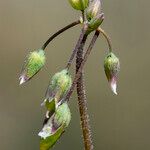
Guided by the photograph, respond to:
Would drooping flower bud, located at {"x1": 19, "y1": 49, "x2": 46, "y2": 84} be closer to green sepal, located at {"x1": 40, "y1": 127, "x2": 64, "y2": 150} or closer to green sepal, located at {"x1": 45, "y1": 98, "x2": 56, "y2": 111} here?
green sepal, located at {"x1": 45, "y1": 98, "x2": 56, "y2": 111}

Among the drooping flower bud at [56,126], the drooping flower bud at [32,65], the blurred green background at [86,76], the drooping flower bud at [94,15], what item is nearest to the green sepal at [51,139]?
the drooping flower bud at [56,126]

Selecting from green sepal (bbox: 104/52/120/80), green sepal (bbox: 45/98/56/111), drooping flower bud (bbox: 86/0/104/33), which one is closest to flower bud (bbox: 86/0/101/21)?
drooping flower bud (bbox: 86/0/104/33)

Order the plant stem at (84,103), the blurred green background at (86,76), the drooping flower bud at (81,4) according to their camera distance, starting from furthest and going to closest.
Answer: the blurred green background at (86,76)
the drooping flower bud at (81,4)
the plant stem at (84,103)

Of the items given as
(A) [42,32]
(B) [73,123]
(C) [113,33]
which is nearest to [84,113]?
(B) [73,123]

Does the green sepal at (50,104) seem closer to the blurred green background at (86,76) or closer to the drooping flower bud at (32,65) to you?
the drooping flower bud at (32,65)

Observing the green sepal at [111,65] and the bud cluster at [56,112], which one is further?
the green sepal at [111,65]

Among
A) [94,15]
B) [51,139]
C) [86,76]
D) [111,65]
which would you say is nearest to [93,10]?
[94,15]
